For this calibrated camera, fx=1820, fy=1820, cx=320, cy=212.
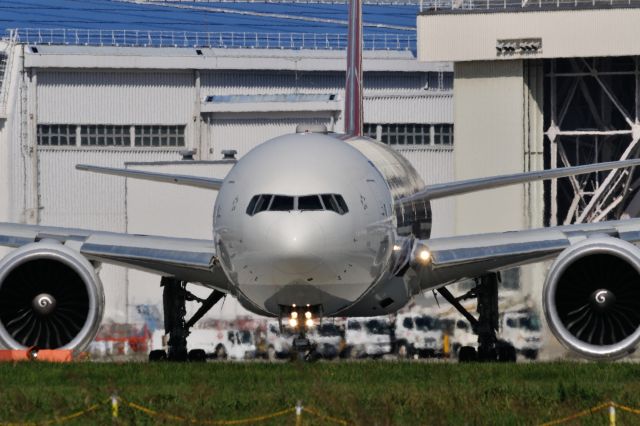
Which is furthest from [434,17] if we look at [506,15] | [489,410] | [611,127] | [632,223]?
[489,410]

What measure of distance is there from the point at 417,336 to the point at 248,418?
22.8 m

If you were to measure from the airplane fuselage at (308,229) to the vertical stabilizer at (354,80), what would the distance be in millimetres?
8056

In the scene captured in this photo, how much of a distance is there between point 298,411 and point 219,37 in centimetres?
6125

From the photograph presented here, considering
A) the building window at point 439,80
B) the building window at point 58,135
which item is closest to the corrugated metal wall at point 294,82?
the building window at point 439,80

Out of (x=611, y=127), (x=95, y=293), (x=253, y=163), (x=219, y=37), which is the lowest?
(x=95, y=293)

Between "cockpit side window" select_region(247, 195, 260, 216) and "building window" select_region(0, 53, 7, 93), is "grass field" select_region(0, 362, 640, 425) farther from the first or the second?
"building window" select_region(0, 53, 7, 93)

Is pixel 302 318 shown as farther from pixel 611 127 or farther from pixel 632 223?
pixel 611 127

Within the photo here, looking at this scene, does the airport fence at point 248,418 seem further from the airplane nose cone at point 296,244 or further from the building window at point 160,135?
the building window at point 160,135

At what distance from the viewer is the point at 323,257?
25266 mm

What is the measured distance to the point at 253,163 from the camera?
27.0m

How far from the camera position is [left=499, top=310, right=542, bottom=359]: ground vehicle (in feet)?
131

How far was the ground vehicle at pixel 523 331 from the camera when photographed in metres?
40.1

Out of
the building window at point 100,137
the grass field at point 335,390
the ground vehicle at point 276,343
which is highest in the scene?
the building window at point 100,137

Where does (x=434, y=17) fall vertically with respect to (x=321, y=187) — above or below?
above
